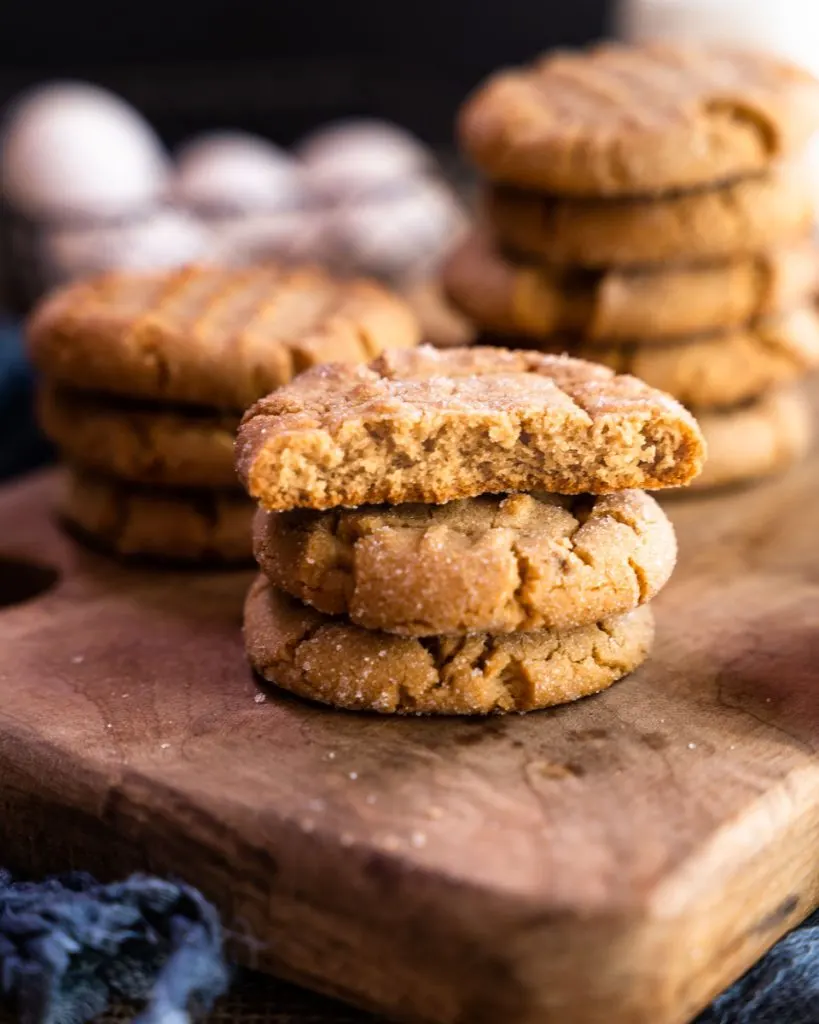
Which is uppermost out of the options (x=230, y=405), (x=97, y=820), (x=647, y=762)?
(x=230, y=405)

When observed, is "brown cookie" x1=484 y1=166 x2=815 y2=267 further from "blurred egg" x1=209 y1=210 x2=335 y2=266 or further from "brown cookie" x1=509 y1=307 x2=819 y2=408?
"blurred egg" x1=209 y1=210 x2=335 y2=266

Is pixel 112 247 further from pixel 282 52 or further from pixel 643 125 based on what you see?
pixel 643 125

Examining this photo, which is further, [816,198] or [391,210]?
[391,210]

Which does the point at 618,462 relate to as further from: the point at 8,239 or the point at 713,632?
the point at 8,239

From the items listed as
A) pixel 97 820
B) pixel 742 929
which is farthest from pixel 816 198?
pixel 97 820

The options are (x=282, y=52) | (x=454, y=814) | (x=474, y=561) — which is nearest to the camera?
(x=454, y=814)

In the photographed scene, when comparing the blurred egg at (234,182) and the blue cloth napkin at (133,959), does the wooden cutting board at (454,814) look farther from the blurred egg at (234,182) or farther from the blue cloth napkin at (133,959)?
the blurred egg at (234,182)

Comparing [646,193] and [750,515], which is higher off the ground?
[646,193]

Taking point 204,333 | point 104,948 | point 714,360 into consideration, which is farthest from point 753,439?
point 104,948
